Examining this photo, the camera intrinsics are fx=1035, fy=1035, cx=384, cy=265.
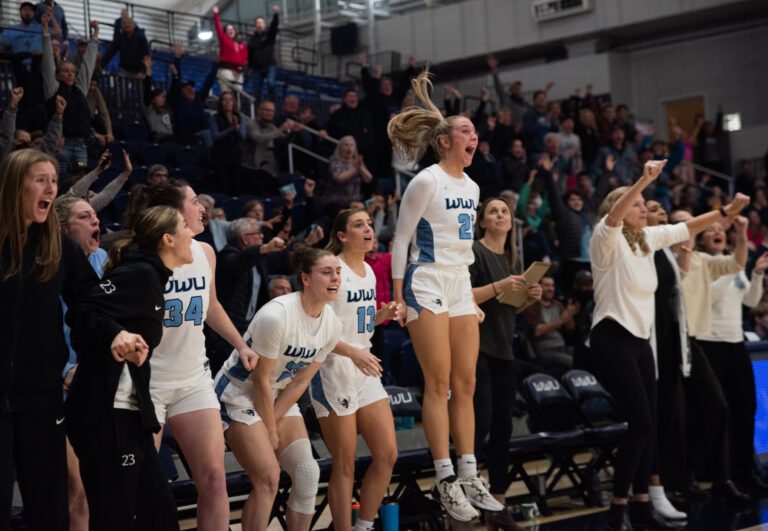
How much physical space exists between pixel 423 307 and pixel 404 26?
15.2 metres

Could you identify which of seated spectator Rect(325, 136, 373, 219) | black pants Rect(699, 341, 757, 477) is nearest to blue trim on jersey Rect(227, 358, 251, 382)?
black pants Rect(699, 341, 757, 477)

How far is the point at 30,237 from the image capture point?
3523 millimetres

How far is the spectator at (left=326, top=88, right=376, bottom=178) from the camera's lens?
12.3 metres

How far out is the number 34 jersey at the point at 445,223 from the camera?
5.36m

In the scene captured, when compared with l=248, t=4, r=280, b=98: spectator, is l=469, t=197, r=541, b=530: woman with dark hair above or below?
below

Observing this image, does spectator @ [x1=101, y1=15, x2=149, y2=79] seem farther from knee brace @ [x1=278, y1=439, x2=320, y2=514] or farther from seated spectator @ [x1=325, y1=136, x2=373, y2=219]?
knee brace @ [x1=278, y1=439, x2=320, y2=514]

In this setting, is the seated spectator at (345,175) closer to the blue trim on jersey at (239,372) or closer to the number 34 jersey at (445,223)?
the number 34 jersey at (445,223)

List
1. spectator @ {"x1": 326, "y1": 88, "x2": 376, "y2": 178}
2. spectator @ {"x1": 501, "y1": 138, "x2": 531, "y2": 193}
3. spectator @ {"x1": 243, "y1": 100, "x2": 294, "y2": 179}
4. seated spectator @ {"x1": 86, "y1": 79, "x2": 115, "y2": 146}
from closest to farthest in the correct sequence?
seated spectator @ {"x1": 86, "y1": 79, "x2": 115, "y2": 146} < spectator @ {"x1": 243, "y1": 100, "x2": 294, "y2": 179} < spectator @ {"x1": 326, "y1": 88, "x2": 376, "y2": 178} < spectator @ {"x1": 501, "y1": 138, "x2": 531, "y2": 193}

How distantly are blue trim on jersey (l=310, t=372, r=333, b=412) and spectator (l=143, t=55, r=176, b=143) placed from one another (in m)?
5.90

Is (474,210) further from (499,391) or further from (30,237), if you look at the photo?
(30,237)

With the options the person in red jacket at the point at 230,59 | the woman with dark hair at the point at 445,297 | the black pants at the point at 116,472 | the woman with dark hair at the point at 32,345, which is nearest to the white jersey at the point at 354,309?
the woman with dark hair at the point at 445,297

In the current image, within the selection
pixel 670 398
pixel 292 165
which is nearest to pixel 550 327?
pixel 670 398

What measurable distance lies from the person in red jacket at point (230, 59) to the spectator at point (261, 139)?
190 centimetres

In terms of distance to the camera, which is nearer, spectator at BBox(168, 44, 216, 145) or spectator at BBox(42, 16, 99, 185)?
spectator at BBox(42, 16, 99, 185)
